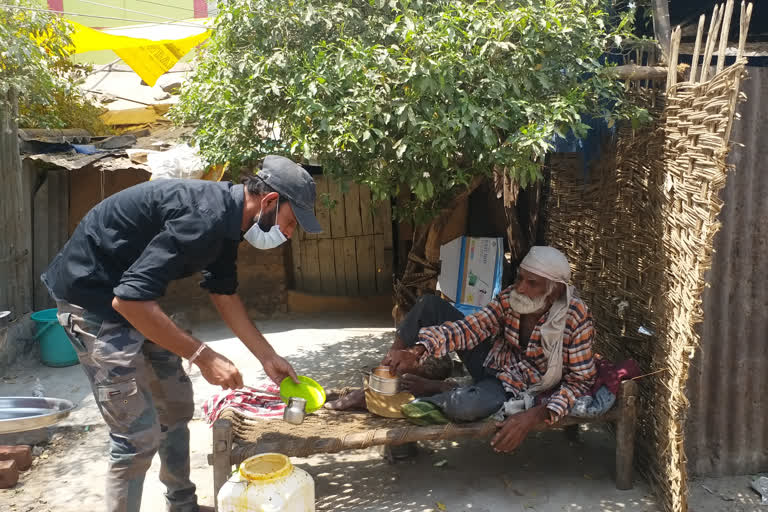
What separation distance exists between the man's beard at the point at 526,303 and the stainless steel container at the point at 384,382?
788 millimetres

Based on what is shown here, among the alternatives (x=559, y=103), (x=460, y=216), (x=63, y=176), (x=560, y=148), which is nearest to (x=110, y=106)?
(x=63, y=176)

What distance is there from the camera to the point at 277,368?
3006 millimetres

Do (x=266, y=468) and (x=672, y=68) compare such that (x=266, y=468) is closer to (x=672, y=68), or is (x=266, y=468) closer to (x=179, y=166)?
(x=672, y=68)

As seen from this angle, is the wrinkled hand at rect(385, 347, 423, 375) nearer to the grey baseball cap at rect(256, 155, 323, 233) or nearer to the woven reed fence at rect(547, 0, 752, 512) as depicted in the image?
the grey baseball cap at rect(256, 155, 323, 233)

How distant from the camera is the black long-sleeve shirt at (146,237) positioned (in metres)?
2.46

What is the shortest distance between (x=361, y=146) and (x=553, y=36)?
1.19 metres

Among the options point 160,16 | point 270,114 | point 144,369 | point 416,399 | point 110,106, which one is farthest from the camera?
point 160,16

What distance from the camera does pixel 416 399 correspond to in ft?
11.6

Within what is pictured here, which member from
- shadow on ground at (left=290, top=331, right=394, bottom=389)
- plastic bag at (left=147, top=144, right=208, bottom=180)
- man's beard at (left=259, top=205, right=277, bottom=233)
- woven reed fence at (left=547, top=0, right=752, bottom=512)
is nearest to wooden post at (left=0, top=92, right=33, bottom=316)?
plastic bag at (left=147, top=144, right=208, bottom=180)

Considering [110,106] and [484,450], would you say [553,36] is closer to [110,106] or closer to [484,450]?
[484,450]

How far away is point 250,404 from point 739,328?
2813 millimetres

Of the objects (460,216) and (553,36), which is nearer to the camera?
(553,36)

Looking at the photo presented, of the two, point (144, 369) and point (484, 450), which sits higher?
point (144, 369)

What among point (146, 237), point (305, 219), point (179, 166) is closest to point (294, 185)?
point (305, 219)
